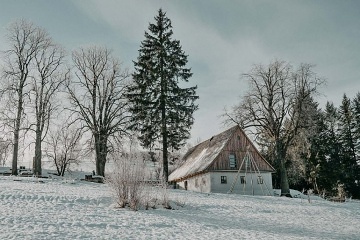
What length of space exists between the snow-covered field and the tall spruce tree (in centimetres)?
1153

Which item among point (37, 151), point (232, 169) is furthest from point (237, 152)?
point (37, 151)

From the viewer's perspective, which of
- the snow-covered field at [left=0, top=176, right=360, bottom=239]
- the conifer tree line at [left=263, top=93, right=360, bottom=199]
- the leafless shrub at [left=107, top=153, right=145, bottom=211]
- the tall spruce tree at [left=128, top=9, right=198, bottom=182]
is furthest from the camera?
the conifer tree line at [left=263, top=93, right=360, bottom=199]

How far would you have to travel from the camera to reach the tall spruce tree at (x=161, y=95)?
29562 millimetres

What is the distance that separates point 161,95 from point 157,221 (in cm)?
1829

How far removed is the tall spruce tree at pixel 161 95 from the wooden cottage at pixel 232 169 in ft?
16.3

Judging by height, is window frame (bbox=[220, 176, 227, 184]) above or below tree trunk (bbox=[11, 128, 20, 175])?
below

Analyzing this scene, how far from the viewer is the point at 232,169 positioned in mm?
33406

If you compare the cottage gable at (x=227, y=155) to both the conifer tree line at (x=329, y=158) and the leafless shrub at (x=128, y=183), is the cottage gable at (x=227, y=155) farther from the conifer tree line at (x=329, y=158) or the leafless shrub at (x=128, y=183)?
the leafless shrub at (x=128, y=183)

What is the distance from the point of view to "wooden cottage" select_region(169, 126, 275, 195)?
32781 mm

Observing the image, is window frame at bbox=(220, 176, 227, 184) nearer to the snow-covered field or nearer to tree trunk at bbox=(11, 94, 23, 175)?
the snow-covered field

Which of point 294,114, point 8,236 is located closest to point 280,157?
point 294,114

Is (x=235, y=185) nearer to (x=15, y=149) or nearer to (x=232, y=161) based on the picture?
(x=232, y=161)

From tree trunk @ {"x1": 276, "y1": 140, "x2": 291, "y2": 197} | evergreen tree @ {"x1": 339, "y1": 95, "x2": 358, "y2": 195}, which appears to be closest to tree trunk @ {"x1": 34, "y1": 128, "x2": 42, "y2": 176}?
tree trunk @ {"x1": 276, "y1": 140, "x2": 291, "y2": 197}

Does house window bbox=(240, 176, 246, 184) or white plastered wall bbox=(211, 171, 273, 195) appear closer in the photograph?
white plastered wall bbox=(211, 171, 273, 195)
